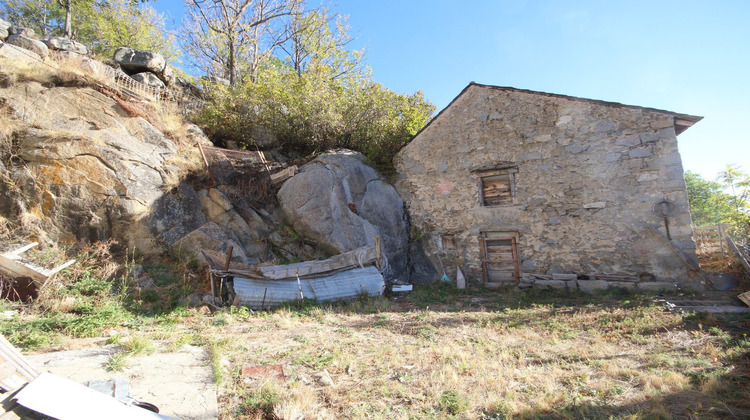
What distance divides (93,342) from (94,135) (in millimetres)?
6398

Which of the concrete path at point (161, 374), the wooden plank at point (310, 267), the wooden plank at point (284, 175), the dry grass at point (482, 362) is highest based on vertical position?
the wooden plank at point (284, 175)

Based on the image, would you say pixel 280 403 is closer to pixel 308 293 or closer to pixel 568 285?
pixel 308 293

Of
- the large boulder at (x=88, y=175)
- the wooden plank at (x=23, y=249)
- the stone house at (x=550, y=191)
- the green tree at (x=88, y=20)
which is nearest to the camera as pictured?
the wooden plank at (x=23, y=249)

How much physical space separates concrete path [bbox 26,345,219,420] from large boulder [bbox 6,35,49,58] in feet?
38.1

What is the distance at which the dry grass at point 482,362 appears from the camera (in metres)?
3.32

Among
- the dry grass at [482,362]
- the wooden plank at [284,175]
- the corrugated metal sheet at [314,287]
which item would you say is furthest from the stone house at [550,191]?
the wooden plank at [284,175]

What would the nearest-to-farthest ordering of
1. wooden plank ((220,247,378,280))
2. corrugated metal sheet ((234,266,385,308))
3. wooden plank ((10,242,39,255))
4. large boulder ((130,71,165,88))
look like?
wooden plank ((10,242,39,255)) < corrugated metal sheet ((234,266,385,308)) < wooden plank ((220,247,378,280)) < large boulder ((130,71,165,88))

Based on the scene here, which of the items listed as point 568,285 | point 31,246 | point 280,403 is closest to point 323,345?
point 280,403

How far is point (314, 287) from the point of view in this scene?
316 inches

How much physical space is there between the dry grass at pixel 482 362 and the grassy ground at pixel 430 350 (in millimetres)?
21

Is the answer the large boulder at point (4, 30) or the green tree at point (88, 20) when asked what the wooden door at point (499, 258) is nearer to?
the large boulder at point (4, 30)

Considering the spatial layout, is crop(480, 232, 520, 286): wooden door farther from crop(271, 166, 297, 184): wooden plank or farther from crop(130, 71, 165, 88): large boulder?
crop(130, 71, 165, 88): large boulder

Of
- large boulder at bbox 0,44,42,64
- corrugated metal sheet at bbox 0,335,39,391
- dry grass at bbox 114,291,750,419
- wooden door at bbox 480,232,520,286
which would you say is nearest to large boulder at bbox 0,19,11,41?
large boulder at bbox 0,44,42,64

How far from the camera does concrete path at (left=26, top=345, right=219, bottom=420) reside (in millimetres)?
3205
